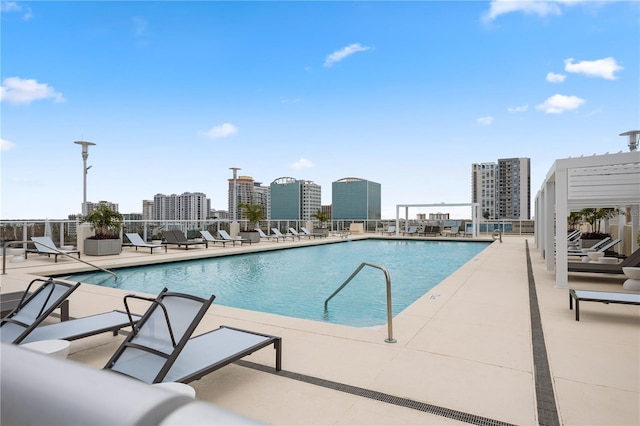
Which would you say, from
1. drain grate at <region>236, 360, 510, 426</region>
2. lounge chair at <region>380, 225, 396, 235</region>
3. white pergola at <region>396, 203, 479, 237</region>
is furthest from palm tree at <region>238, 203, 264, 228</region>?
drain grate at <region>236, 360, 510, 426</region>

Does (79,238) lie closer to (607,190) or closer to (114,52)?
(114,52)

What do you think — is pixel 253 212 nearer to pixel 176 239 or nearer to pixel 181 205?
pixel 176 239

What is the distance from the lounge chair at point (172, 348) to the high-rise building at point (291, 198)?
42289 mm

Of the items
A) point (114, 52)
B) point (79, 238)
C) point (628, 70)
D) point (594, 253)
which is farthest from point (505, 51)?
point (79, 238)

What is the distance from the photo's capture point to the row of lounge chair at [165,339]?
106 inches

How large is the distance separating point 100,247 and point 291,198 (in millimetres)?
35156

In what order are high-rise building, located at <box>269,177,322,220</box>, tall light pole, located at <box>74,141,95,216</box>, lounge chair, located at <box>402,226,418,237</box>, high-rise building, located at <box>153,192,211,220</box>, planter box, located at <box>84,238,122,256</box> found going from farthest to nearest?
high-rise building, located at <box>269,177,322,220</box>, high-rise building, located at <box>153,192,211,220</box>, lounge chair, located at <box>402,226,418,237</box>, tall light pole, located at <box>74,141,95,216</box>, planter box, located at <box>84,238,122,256</box>

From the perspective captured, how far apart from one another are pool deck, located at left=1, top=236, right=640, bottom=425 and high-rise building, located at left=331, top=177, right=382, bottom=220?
42.4 m

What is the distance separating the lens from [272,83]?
68.3ft

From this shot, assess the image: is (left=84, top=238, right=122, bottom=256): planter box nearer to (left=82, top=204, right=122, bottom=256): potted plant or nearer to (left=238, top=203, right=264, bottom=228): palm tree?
(left=82, top=204, right=122, bottom=256): potted plant

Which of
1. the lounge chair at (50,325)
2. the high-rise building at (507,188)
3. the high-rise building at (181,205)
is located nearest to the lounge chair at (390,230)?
the high-rise building at (181,205)

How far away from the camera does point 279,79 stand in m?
20.7

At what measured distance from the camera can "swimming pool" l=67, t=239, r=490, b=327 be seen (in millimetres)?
6637

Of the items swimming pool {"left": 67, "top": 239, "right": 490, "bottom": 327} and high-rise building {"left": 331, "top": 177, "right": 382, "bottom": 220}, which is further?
high-rise building {"left": 331, "top": 177, "right": 382, "bottom": 220}
